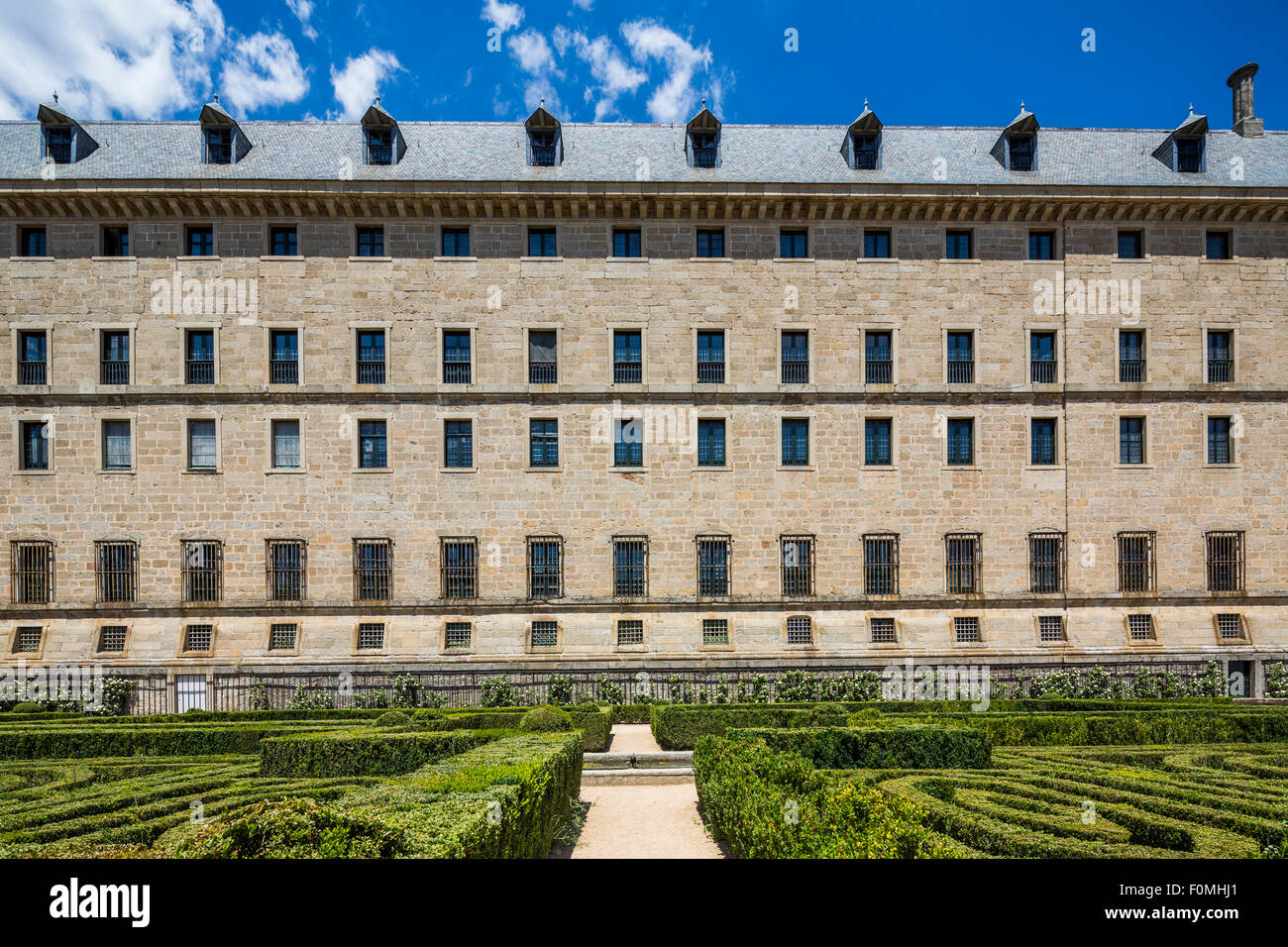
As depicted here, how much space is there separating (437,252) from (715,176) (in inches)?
410

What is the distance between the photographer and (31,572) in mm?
23109

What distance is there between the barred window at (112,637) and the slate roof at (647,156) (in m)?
15.5

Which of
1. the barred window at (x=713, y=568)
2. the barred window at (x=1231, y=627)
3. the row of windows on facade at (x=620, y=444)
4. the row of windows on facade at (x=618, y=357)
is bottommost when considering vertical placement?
the barred window at (x=1231, y=627)

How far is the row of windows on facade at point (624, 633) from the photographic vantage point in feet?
75.2

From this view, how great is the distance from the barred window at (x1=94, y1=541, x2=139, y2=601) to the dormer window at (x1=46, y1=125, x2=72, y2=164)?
45.6 ft

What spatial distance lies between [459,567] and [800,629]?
477 inches

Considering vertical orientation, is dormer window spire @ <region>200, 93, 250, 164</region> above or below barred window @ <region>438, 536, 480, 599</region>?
above

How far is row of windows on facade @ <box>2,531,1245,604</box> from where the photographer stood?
23.2 meters

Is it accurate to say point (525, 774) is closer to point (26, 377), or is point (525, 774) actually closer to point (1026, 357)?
point (1026, 357)

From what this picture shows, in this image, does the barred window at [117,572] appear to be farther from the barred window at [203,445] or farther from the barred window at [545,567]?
the barred window at [545,567]

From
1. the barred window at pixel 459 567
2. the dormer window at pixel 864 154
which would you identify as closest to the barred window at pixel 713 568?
the barred window at pixel 459 567

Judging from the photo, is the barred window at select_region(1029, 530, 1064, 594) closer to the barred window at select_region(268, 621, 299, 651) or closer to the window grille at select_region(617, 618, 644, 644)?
the window grille at select_region(617, 618, 644, 644)

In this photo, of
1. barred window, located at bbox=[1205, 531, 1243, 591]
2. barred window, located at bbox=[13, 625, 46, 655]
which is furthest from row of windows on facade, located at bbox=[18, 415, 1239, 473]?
barred window, located at bbox=[13, 625, 46, 655]

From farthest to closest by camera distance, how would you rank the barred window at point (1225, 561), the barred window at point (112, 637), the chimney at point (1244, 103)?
the chimney at point (1244, 103)
the barred window at point (1225, 561)
the barred window at point (112, 637)
